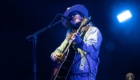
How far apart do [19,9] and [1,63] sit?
1.64 metres

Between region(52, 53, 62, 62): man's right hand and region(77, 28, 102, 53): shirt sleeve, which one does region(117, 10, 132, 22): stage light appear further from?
region(52, 53, 62, 62): man's right hand

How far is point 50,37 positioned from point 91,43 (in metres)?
2.93

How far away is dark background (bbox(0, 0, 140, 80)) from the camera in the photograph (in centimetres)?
343

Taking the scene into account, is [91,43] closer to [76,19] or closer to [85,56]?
[85,56]

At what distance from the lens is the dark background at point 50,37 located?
3430mm

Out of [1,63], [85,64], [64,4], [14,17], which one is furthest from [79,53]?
[64,4]

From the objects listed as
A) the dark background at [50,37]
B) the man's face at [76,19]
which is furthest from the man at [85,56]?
the dark background at [50,37]

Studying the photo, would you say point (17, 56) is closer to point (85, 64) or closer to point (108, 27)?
point (85, 64)

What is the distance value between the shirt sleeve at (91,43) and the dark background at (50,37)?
2.37 m

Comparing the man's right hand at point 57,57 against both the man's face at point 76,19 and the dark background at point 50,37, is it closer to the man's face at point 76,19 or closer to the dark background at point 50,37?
the man's face at point 76,19

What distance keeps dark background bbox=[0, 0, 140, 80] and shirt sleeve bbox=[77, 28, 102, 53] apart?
7.78 feet

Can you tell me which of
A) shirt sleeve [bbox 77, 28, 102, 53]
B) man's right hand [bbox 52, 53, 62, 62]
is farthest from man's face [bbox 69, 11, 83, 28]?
man's right hand [bbox 52, 53, 62, 62]

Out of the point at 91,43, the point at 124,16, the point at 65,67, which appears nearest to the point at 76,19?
the point at 91,43

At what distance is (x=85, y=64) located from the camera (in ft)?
6.37
